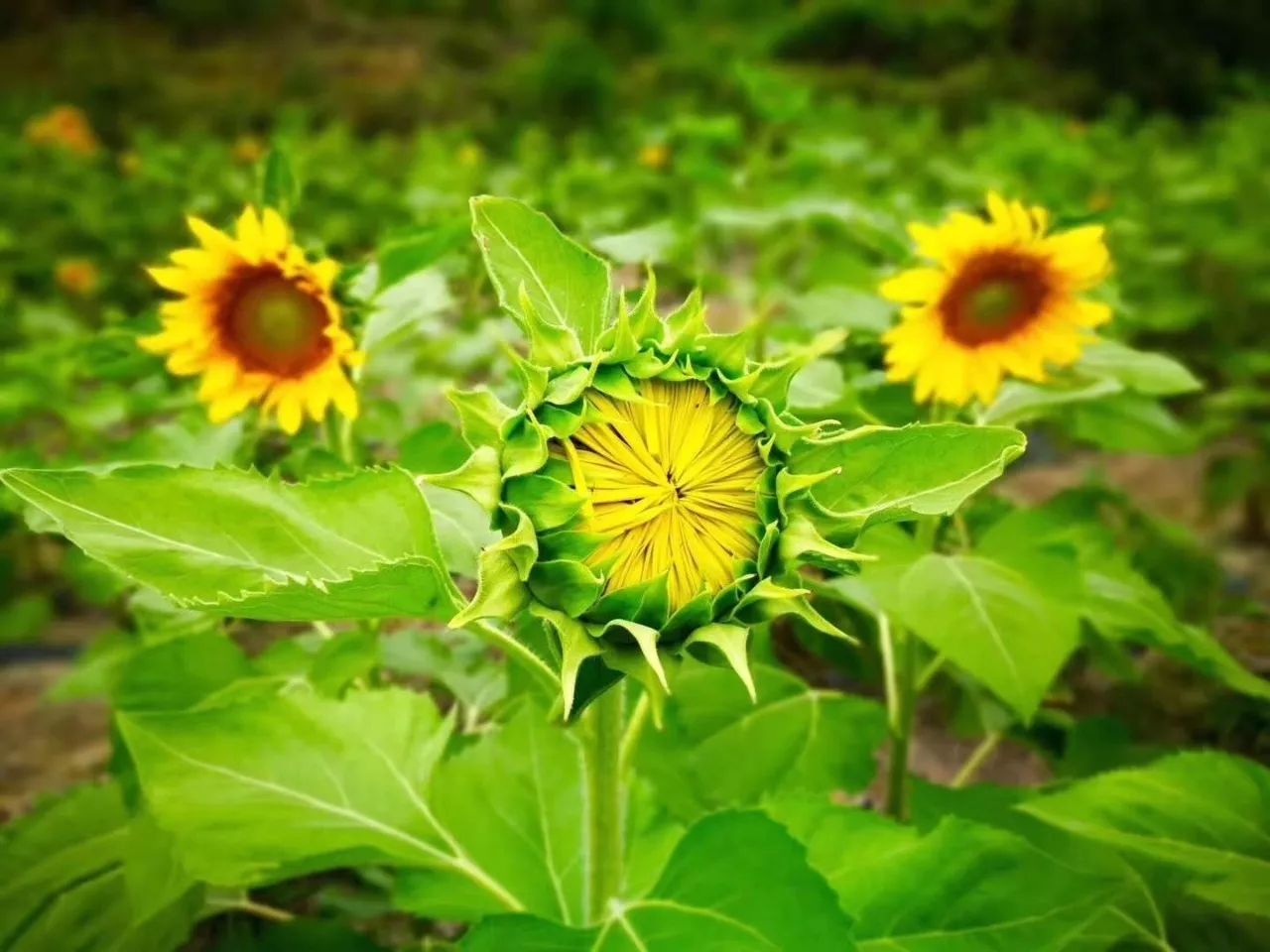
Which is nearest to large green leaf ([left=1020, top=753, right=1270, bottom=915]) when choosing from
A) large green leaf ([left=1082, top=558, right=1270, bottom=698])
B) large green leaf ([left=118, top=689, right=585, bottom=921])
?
large green leaf ([left=1082, top=558, right=1270, bottom=698])

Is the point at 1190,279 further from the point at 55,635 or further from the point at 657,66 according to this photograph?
the point at 657,66

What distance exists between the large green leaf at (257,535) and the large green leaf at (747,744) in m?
0.35

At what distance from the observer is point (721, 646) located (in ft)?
1.32

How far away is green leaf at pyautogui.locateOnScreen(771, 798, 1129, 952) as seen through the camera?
0.57 meters

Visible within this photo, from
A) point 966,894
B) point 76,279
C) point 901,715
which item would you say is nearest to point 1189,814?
point 966,894

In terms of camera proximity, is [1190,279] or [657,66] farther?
[657,66]

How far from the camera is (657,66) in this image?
259 inches

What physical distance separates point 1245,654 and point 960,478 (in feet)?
2.72

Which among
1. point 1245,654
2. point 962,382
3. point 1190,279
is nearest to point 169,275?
point 962,382

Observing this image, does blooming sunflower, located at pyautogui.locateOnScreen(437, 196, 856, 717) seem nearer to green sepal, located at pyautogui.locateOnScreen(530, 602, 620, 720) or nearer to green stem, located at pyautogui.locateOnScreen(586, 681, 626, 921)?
green sepal, located at pyautogui.locateOnScreen(530, 602, 620, 720)

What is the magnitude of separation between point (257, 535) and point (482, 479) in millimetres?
133

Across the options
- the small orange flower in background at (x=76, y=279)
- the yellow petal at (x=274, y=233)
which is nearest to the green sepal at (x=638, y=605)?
the yellow petal at (x=274, y=233)

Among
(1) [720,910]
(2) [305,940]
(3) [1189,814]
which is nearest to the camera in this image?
(1) [720,910]

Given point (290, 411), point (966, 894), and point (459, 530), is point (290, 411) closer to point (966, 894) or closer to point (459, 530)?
point (459, 530)
